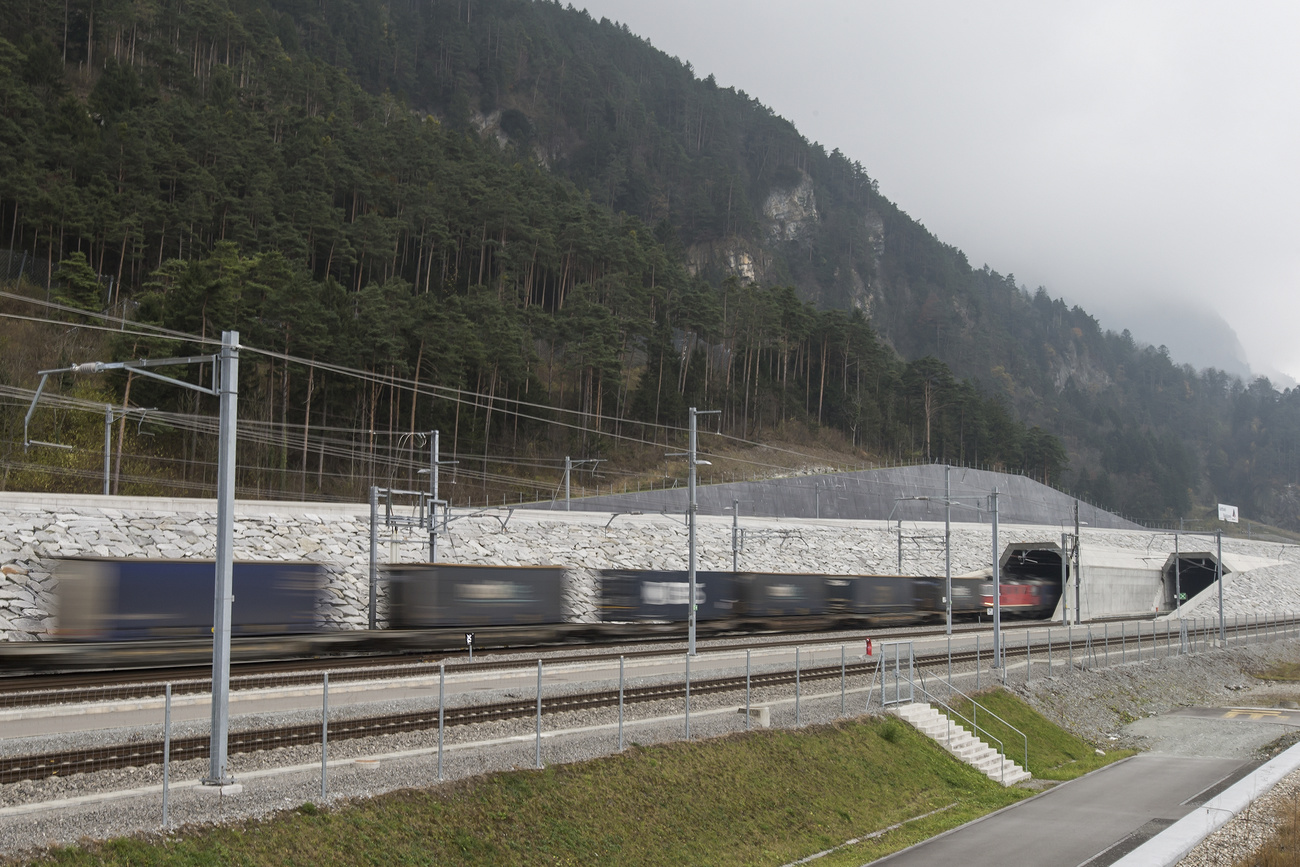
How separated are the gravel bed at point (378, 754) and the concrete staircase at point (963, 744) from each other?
1.39 m

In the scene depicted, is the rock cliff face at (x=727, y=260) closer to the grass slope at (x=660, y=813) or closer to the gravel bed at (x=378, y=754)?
the gravel bed at (x=378, y=754)

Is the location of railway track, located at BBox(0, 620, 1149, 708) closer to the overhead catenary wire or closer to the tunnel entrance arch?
the overhead catenary wire

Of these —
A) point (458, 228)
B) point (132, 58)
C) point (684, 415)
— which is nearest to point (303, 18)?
point (132, 58)

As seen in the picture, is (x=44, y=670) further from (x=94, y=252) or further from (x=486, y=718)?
(x=94, y=252)

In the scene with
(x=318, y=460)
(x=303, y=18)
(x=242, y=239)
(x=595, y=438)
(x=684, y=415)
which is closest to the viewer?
(x=318, y=460)

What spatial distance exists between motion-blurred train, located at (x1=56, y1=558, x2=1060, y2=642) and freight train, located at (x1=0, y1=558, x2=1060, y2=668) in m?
0.04

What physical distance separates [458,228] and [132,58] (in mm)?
42381

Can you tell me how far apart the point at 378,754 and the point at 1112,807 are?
18669mm

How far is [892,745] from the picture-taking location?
91.8 ft

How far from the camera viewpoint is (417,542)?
50.6 meters

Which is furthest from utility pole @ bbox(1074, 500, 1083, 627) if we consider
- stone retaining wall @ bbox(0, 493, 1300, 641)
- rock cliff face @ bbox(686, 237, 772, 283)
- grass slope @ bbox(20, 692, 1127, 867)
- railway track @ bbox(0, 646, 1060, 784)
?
rock cliff face @ bbox(686, 237, 772, 283)

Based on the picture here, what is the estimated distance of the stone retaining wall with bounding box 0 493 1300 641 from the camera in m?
35.6

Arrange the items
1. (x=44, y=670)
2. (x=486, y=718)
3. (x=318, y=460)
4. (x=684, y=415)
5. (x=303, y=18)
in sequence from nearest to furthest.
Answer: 1. (x=486, y=718)
2. (x=44, y=670)
3. (x=318, y=460)
4. (x=684, y=415)
5. (x=303, y=18)

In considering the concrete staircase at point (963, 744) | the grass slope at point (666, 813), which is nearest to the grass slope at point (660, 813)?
the grass slope at point (666, 813)
